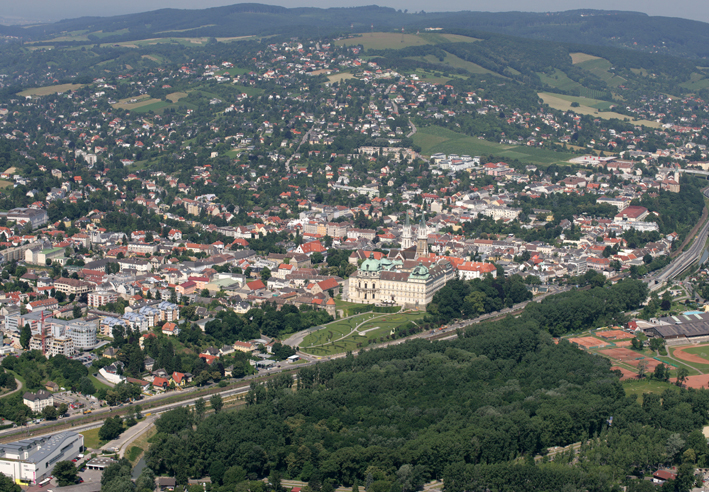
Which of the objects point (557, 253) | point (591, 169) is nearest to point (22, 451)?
point (557, 253)

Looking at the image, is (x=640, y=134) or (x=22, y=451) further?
(x=640, y=134)

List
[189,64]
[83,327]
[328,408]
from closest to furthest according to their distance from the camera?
[328,408] → [83,327] → [189,64]

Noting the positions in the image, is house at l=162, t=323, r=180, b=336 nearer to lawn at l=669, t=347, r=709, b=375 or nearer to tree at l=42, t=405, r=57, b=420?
tree at l=42, t=405, r=57, b=420

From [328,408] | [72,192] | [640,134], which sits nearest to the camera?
[328,408]

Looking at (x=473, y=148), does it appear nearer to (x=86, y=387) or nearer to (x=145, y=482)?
(x=86, y=387)

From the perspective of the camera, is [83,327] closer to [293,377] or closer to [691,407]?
[293,377]

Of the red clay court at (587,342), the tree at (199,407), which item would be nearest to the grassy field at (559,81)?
the red clay court at (587,342)

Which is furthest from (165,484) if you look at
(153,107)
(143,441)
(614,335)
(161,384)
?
(153,107)
